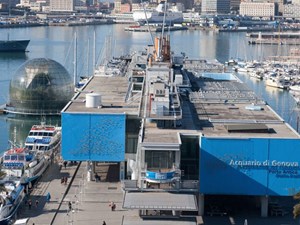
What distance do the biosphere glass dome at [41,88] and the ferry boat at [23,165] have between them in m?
5.70

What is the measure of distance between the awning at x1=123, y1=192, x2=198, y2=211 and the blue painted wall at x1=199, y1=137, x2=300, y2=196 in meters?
0.69

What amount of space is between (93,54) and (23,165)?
1810 centimetres

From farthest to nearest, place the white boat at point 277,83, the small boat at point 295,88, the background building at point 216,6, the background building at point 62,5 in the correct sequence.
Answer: the background building at point 62,5 < the background building at point 216,6 < the white boat at point 277,83 < the small boat at point 295,88

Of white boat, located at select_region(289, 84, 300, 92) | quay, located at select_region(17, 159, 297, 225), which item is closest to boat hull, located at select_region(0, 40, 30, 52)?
white boat, located at select_region(289, 84, 300, 92)

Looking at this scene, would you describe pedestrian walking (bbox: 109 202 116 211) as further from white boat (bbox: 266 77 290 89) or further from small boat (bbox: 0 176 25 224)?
white boat (bbox: 266 77 290 89)

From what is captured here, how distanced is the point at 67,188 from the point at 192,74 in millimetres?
6641

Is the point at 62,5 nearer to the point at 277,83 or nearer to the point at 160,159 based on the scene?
the point at 277,83

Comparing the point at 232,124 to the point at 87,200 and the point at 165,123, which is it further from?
the point at 87,200

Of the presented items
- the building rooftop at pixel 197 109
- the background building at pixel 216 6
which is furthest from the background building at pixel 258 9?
the building rooftop at pixel 197 109

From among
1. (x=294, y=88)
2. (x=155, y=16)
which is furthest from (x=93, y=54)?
(x=155, y=16)

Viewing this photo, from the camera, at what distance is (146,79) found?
45.4 feet

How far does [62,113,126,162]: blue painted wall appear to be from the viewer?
11.6m

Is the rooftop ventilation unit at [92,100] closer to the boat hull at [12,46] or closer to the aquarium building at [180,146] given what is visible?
the aquarium building at [180,146]

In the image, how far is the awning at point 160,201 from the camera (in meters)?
9.39
